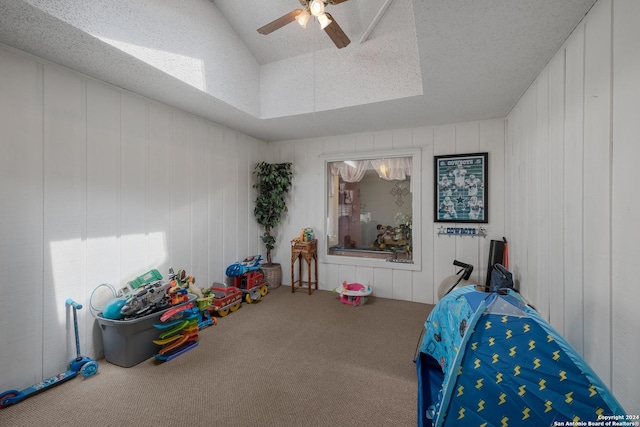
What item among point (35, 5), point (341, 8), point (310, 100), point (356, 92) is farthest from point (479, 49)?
point (35, 5)

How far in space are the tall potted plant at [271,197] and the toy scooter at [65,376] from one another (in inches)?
87.7

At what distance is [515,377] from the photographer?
91 cm

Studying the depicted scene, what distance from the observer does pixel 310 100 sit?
9.49 feet

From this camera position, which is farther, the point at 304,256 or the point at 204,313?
the point at 304,256

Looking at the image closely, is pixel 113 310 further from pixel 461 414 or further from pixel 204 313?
pixel 461 414

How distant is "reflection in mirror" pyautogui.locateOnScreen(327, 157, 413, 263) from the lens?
11.9ft

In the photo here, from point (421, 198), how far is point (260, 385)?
9.21 feet

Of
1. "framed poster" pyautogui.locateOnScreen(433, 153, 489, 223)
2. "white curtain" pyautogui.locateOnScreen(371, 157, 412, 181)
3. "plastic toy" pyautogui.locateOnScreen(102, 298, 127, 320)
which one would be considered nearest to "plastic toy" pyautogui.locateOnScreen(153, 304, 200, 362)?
"plastic toy" pyautogui.locateOnScreen(102, 298, 127, 320)

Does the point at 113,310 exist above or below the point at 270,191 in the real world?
below

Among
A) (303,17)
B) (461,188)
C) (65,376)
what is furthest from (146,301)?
(461,188)

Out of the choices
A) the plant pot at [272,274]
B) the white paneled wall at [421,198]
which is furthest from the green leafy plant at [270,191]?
the plant pot at [272,274]

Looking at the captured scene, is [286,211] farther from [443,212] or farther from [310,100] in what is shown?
[443,212]

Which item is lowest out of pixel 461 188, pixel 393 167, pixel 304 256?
pixel 304 256

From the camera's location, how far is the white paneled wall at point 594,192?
105cm
